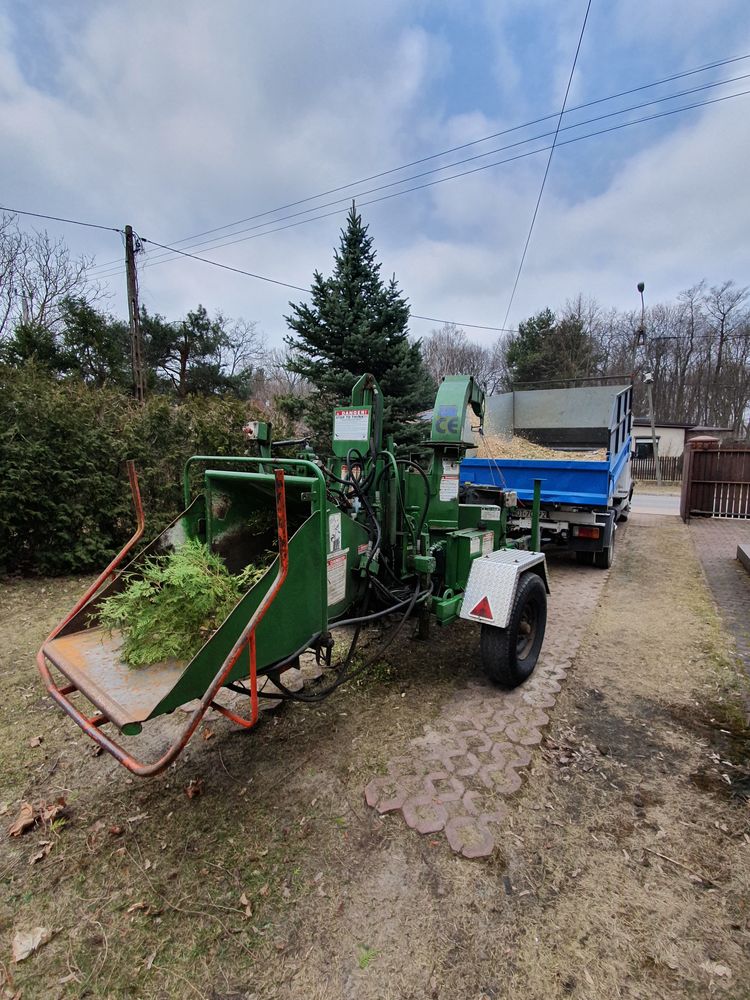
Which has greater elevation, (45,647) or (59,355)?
(59,355)

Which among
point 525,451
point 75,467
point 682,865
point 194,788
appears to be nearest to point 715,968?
point 682,865

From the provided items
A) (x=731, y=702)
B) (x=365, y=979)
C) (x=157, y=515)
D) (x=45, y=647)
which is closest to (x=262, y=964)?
(x=365, y=979)

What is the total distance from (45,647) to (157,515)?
4609 millimetres

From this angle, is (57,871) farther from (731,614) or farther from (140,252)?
(140,252)

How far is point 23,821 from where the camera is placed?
216 cm

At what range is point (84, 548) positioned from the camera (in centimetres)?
584

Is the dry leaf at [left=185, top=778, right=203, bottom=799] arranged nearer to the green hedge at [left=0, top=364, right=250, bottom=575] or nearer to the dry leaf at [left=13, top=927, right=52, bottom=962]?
the dry leaf at [left=13, top=927, right=52, bottom=962]

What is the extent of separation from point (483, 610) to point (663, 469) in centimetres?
2850

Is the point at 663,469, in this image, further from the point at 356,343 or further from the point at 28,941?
the point at 28,941

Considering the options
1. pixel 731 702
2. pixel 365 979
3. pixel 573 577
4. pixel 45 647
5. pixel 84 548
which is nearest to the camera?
pixel 365 979

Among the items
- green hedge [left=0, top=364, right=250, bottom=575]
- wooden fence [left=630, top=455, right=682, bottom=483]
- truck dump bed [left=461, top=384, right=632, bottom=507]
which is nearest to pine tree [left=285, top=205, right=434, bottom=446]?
truck dump bed [left=461, top=384, right=632, bottom=507]

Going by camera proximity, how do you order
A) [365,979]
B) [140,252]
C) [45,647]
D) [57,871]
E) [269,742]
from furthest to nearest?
[140,252]
[269,742]
[45,647]
[57,871]
[365,979]

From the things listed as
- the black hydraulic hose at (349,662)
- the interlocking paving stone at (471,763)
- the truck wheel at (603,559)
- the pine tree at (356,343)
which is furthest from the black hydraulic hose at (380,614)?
the pine tree at (356,343)

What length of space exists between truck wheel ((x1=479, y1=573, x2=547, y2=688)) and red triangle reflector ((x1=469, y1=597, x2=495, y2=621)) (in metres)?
0.08
